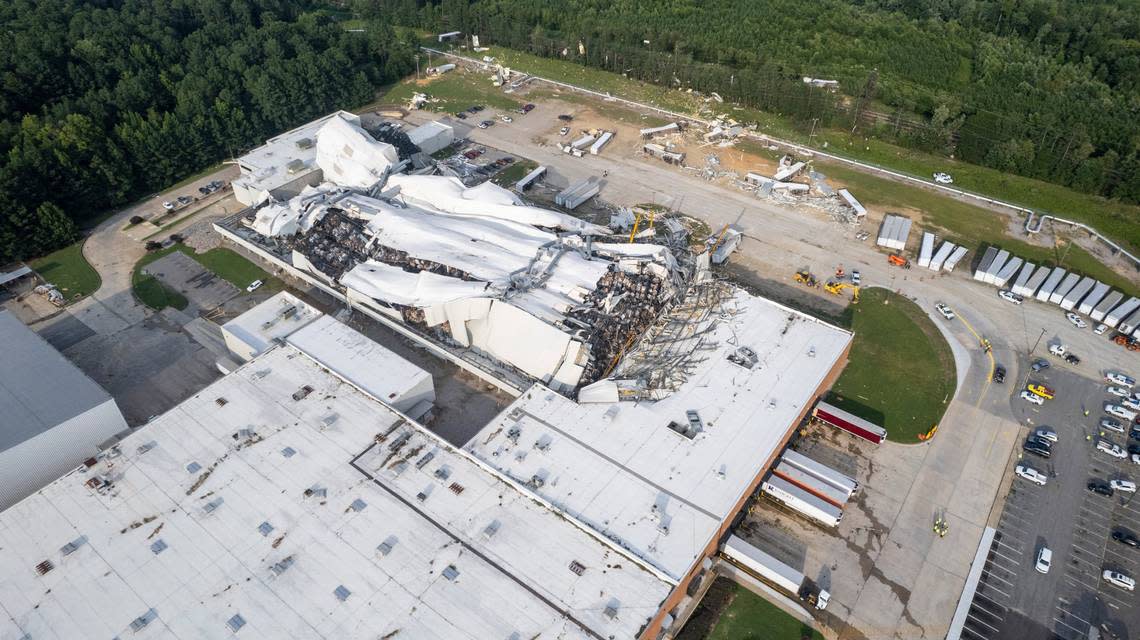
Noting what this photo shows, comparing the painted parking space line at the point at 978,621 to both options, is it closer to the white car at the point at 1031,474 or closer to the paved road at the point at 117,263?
the white car at the point at 1031,474

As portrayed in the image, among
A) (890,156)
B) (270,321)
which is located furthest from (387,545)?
(890,156)

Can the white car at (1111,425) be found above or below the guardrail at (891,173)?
above

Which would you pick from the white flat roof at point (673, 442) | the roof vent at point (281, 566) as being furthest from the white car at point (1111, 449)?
the roof vent at point (281, 566)

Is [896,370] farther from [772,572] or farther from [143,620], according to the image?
[143,620]

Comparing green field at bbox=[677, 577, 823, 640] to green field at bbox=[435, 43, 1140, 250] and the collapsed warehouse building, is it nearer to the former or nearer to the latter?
the collapsed warehouse building

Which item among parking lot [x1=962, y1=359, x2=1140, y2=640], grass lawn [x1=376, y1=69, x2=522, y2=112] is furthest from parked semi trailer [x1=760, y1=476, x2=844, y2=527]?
grass lawn [x1=376, y1=69, x2=522, y2=112]

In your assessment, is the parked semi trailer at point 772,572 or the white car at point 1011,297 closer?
the parked semi trailer at point 772,572

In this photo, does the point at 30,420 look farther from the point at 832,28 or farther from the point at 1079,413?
the point at 832,28
